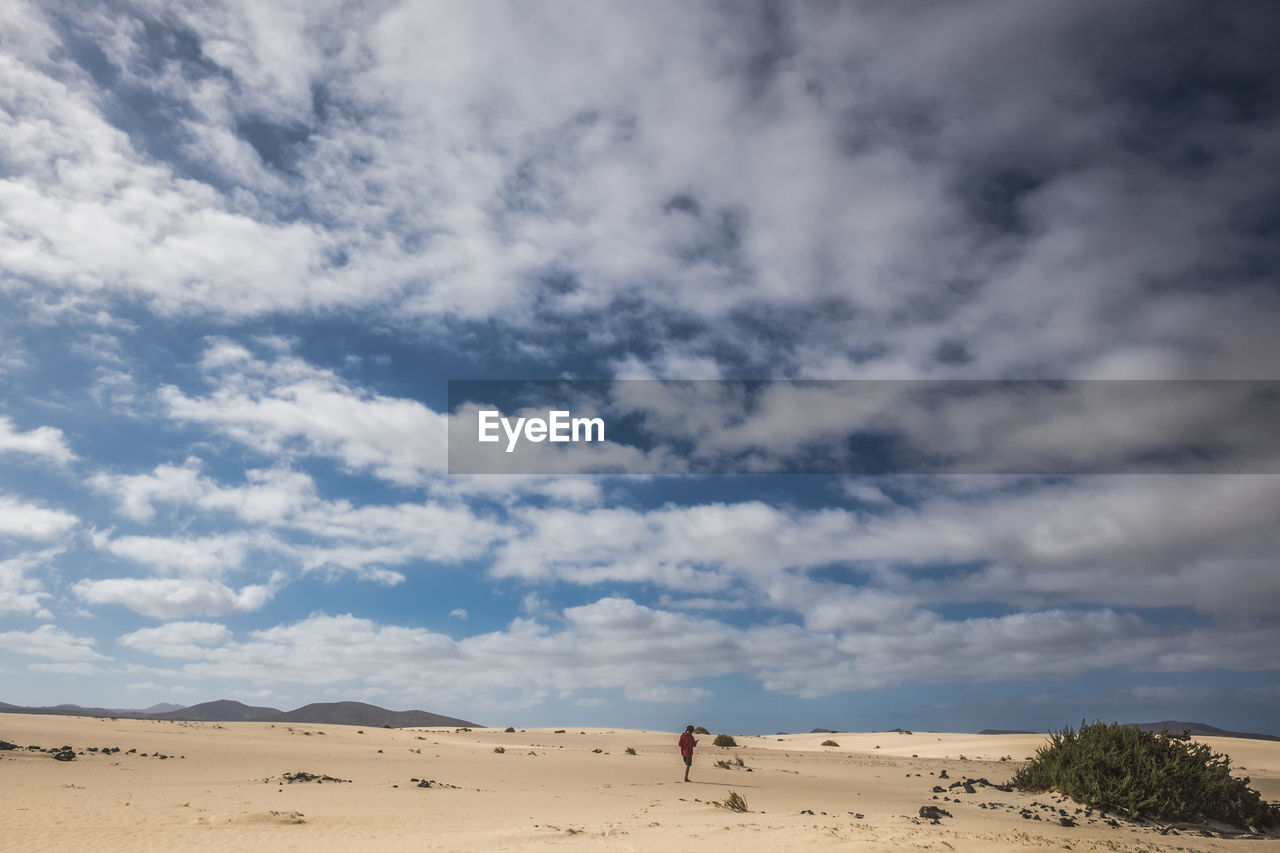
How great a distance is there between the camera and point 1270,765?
39375mm

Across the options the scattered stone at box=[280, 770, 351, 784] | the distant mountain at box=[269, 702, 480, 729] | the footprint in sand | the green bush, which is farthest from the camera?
the distant mountain at box=[269, 702, 480, 729]

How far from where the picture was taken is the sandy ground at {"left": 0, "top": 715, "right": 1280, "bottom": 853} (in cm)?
1338

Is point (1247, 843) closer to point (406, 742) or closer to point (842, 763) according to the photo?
point (842, 763)

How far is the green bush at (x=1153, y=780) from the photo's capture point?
17.8m

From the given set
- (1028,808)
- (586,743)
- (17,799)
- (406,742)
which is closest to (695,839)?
(1028,808)

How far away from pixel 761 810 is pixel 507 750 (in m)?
25.0

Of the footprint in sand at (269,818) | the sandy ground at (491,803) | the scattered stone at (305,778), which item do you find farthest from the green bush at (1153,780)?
the scattered stone at (305,778)

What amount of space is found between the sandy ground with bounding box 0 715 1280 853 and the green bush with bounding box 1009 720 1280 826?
1.05 meters

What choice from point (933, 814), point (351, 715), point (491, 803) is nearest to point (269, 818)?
point (491, 803)

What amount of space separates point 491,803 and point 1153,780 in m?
15.8

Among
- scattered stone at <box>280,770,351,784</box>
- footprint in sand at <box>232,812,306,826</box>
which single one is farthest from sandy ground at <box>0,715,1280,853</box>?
scattered stone at <box>280,770,351,784</box>

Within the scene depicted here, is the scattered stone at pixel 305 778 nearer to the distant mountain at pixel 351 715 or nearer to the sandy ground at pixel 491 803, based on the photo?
the sandy ground at pixel 491 803

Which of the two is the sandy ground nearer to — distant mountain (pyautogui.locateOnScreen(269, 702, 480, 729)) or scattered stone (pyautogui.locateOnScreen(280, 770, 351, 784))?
scattered stone (pyautogui.locateOnScreen(280, 770, 351, 784))

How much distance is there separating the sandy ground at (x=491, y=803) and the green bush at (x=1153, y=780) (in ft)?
3.43
